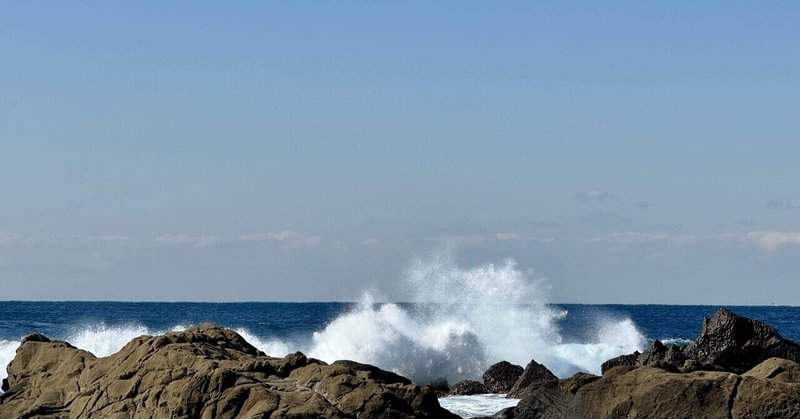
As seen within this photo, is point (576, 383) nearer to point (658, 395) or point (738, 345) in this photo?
point (658, 395)

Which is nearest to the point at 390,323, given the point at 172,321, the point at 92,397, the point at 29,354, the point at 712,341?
the point at 712,341

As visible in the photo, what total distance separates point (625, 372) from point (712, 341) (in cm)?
990

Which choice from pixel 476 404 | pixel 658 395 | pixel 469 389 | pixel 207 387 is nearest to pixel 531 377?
pixel 476 404

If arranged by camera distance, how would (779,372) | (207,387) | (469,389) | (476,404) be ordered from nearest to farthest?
(207,387) → (779,372) → (476,404) → (469,389)

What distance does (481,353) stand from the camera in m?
35.7

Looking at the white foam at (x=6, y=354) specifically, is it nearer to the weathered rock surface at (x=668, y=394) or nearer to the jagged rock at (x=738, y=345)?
the jagged rock at (x=738, y=345)

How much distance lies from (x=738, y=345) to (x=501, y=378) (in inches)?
210

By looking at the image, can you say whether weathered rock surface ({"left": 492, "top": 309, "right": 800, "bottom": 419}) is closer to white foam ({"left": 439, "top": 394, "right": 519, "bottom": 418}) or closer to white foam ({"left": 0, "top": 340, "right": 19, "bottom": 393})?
white foam ({"left": 439, "top": 394, "right": 519, "bottom": 418})

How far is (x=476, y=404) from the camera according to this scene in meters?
22.7

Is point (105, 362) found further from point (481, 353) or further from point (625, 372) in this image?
point (481, 353)

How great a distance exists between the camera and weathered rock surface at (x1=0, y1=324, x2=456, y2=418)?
13.6 meters

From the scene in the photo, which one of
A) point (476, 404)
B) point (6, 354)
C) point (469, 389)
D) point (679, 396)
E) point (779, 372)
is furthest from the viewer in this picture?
point (6, 354)

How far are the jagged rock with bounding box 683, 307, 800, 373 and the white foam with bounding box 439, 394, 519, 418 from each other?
4146 millimetres

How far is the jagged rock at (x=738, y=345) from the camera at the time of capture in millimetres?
23500
